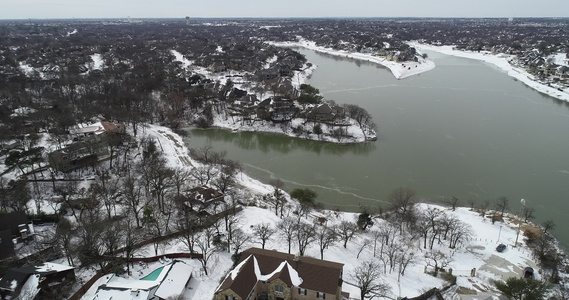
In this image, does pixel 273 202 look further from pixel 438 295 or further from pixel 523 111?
pixel 523 111

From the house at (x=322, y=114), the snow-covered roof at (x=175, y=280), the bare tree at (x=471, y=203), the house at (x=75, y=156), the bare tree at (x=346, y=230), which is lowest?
the bare tree at (x=471, y=203)

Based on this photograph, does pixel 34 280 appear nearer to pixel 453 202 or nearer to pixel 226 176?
pixel 226 176

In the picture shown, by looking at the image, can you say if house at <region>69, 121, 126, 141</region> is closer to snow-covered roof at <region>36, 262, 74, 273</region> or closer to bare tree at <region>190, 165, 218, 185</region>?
bare tree at <region>190, 165, 218, 185</region>

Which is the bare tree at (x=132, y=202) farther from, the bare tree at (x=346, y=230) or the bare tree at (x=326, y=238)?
the bare tree at (x=346, y=230)

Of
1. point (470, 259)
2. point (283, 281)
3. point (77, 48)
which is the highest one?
point (77, 48)

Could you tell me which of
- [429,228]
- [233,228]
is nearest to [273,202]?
[233,228]

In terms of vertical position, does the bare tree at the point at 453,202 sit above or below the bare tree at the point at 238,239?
below

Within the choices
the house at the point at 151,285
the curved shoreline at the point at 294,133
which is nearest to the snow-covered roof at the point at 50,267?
the house at the point at 151,285
